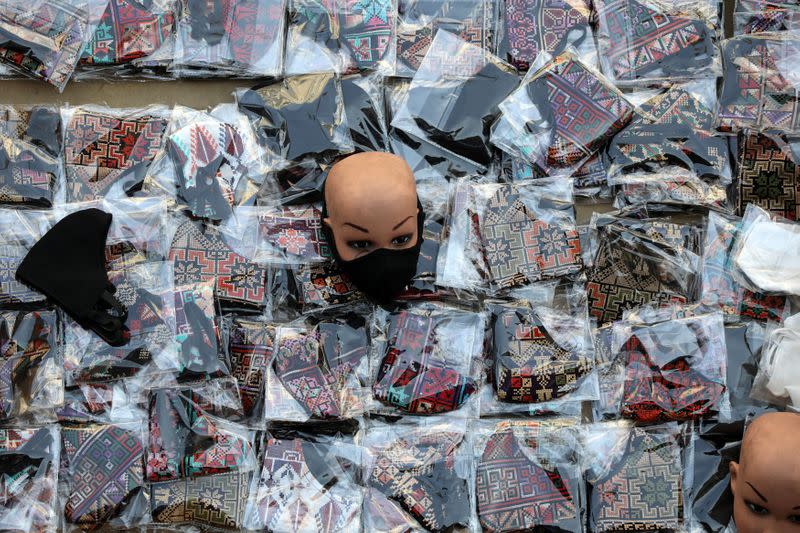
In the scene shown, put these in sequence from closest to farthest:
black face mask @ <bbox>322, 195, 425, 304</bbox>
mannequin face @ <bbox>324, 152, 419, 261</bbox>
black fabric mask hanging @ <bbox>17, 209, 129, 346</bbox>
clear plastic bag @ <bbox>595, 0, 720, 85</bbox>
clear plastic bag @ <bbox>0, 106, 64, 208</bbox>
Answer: mannequin face @ <bbox>324, 152, 419, 261</bbox> → black face mask @ <bbox>322, 195, 425, 304</bbox> → black fabric mask hanging @ <bbox>17, 209, 129, 346</bbox> → clear plastic bag @ <bbox>0, 106, 64, 208</bbox> → clear plastic bag @ <bbox>595, 0, 720, 85</bbox>

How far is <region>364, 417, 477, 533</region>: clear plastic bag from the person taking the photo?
269cm

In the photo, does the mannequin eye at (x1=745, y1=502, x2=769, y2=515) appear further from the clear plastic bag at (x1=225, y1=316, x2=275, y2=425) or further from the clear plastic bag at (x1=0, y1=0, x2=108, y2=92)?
the clear plastic bag at (x1=0, y1=0, x2=108, y2=92)

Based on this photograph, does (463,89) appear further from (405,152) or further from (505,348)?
(505,348)

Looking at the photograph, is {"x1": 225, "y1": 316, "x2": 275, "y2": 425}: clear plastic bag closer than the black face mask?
No

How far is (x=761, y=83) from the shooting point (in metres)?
2.84

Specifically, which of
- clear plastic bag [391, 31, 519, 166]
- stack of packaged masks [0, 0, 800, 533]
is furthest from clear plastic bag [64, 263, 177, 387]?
clear plastic bag [391, 31, 519, 166]

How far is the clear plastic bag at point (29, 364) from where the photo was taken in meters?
2.70

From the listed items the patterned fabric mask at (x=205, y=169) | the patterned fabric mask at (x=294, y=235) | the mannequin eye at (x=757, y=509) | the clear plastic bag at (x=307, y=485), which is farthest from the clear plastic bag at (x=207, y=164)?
the mannequin eye at (x=757, y=509)

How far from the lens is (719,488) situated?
8.89 feet

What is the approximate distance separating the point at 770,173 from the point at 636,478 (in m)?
1.17

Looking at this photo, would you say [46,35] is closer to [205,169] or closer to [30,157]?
[30,157]

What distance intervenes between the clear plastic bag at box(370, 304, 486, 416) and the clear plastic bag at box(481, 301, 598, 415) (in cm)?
8

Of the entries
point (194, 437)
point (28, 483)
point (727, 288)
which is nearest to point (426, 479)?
point (194, 437)

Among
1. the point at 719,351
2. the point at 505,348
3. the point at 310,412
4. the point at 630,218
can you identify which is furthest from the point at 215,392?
the point at 719,351
